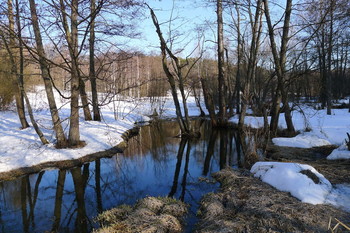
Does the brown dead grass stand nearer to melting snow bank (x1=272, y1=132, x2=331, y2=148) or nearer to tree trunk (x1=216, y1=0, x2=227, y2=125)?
melting snow bank (x1=272, y1=132, x2=331, y2=148)

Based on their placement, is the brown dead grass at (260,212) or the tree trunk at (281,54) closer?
the brown dead grass at (260,212)

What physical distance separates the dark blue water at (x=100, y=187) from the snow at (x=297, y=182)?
4.77 ft

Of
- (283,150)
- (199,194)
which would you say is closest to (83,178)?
(199,194)

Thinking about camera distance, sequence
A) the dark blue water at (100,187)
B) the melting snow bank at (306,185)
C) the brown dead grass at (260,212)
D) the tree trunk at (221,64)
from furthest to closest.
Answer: the tree trunk at (221,64) < the dark blue water at (100,187) < the melting snow bank at (306,185) < the brown dead grass at (260,212)

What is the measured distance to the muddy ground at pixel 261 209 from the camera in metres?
3.66

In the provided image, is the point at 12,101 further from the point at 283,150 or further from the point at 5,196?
the point at 283,150

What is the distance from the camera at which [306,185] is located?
4.70 metres

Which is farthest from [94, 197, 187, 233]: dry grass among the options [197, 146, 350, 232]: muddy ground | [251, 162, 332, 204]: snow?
[251, 162, 332, 204]: snow

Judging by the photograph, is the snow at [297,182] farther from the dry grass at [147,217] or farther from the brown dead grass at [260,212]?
the dry grass at [147,217]

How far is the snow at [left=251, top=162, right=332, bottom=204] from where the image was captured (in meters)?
4.50

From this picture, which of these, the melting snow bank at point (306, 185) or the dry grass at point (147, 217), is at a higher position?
the melting snow bank at point (306, 185)

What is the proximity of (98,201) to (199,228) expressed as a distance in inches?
103

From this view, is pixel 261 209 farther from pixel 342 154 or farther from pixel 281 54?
pixel 281 54

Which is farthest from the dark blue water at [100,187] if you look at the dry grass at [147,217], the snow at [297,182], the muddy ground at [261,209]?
the snow at [297,182]
